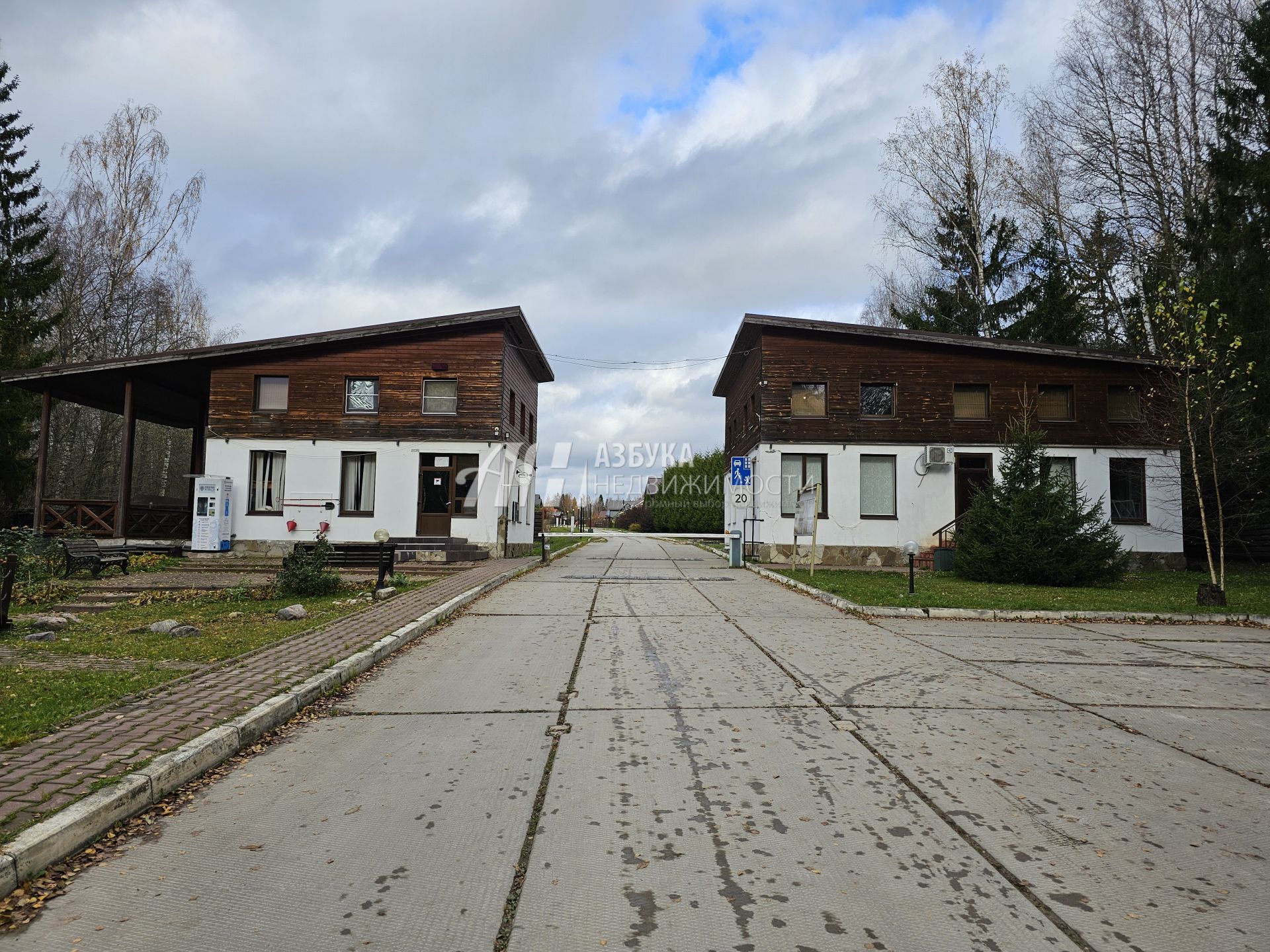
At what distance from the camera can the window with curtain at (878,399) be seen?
2366 cm

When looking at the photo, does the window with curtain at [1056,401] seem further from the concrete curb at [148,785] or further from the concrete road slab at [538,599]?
the concrete curb at [148,785]

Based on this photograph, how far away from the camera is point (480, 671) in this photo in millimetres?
7133

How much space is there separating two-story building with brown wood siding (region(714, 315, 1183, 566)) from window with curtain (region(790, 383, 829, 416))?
0.03 m

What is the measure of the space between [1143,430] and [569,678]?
Answer: 23.7 m

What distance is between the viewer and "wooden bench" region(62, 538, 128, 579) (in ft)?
48.4

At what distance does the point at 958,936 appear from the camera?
2.56m

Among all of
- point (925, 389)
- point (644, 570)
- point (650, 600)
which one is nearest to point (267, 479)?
point (644, 570)

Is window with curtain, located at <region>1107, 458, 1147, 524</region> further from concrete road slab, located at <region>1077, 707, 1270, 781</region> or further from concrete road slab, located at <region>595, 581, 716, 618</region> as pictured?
concrete road slab, located at <region>1077, 707, 1270, 781</region>

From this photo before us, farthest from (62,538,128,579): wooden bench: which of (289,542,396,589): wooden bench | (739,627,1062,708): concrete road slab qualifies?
(739,627,1062,708): concrete road slab

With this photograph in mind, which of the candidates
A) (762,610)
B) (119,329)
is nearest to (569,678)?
(762,610)

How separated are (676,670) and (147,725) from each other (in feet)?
14.4

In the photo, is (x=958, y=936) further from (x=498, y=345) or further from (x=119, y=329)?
(x=119, y=329)

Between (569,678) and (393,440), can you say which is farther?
(393,440)

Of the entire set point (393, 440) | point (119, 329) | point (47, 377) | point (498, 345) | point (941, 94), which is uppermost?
point (941, 94)
